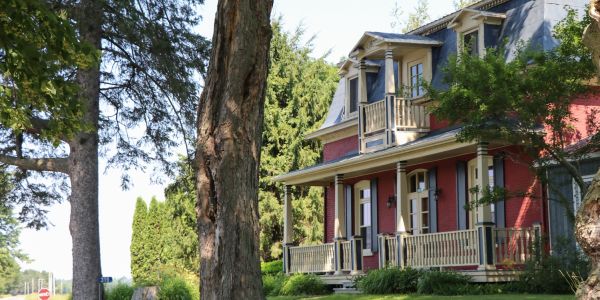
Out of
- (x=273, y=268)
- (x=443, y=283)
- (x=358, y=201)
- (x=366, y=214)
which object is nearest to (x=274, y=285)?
(x=366, y=214)

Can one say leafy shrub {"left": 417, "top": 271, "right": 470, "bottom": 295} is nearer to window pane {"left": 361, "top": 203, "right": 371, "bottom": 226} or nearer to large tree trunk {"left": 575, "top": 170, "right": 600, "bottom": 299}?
window pane {"left": 361, "top": 203, "right": 371, "bottom": 226}

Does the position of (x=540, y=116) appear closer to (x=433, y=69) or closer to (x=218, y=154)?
(x=433, y=69)

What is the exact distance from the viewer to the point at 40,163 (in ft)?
68.8

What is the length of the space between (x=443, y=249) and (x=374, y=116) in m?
4.83

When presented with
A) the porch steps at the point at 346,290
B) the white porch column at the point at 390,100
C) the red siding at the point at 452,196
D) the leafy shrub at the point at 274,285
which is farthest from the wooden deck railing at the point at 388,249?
the leafy shrub at the point at 274,285

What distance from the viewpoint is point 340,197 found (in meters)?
23.9

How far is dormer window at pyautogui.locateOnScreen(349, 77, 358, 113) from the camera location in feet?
83.9

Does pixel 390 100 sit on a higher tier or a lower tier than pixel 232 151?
higher

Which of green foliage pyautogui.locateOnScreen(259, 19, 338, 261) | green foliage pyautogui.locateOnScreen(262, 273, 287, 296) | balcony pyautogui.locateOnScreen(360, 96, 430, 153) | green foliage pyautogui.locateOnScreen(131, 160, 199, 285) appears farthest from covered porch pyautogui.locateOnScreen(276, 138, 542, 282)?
green foliage pyautogui.locateOnScreen(131, 160, 199, 285)

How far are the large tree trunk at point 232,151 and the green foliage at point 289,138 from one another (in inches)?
1030

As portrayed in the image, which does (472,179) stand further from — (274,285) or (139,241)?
(139,241)

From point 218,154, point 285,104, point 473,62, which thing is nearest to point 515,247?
point 473,62

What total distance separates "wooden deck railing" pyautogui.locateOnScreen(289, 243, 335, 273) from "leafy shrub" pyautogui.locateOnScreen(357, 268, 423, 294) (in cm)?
432

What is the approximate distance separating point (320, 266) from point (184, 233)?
1413 centimetres
